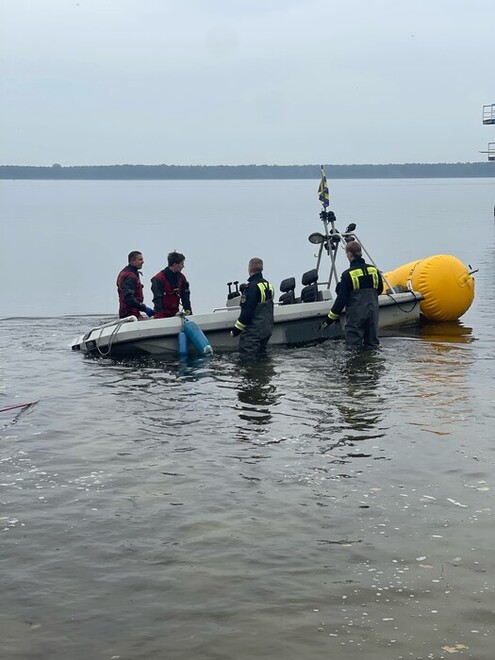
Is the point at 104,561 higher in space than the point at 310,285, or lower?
lower

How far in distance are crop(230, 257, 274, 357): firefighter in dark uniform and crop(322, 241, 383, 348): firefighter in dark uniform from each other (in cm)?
89

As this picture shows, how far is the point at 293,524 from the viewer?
21.6 feet

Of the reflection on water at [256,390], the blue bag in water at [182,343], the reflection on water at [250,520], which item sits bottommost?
the reflection on water at [250,520]

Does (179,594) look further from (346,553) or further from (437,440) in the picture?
(437,440)

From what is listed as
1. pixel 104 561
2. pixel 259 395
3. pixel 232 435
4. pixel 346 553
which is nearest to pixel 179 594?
pixel 104 561

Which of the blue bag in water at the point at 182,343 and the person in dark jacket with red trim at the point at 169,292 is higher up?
the person in dark jacket with red trim at the point at 169,292

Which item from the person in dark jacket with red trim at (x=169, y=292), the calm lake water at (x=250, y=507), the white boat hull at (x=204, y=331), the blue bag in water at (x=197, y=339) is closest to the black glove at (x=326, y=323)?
the calm lake water at (x=250, y=507)

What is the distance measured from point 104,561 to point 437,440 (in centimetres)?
370

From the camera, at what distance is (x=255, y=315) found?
12891 millimetres

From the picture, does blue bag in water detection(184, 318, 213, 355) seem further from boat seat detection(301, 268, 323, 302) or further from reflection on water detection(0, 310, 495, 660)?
boat seat detection(301, 268, 323, 302)

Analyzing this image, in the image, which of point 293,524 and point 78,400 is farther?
point 78,400

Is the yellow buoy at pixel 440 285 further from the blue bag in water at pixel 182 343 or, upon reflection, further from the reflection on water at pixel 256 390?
the blue bag in water at pixel 182 343

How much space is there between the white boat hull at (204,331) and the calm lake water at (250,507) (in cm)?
29

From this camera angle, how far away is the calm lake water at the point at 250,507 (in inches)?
203
